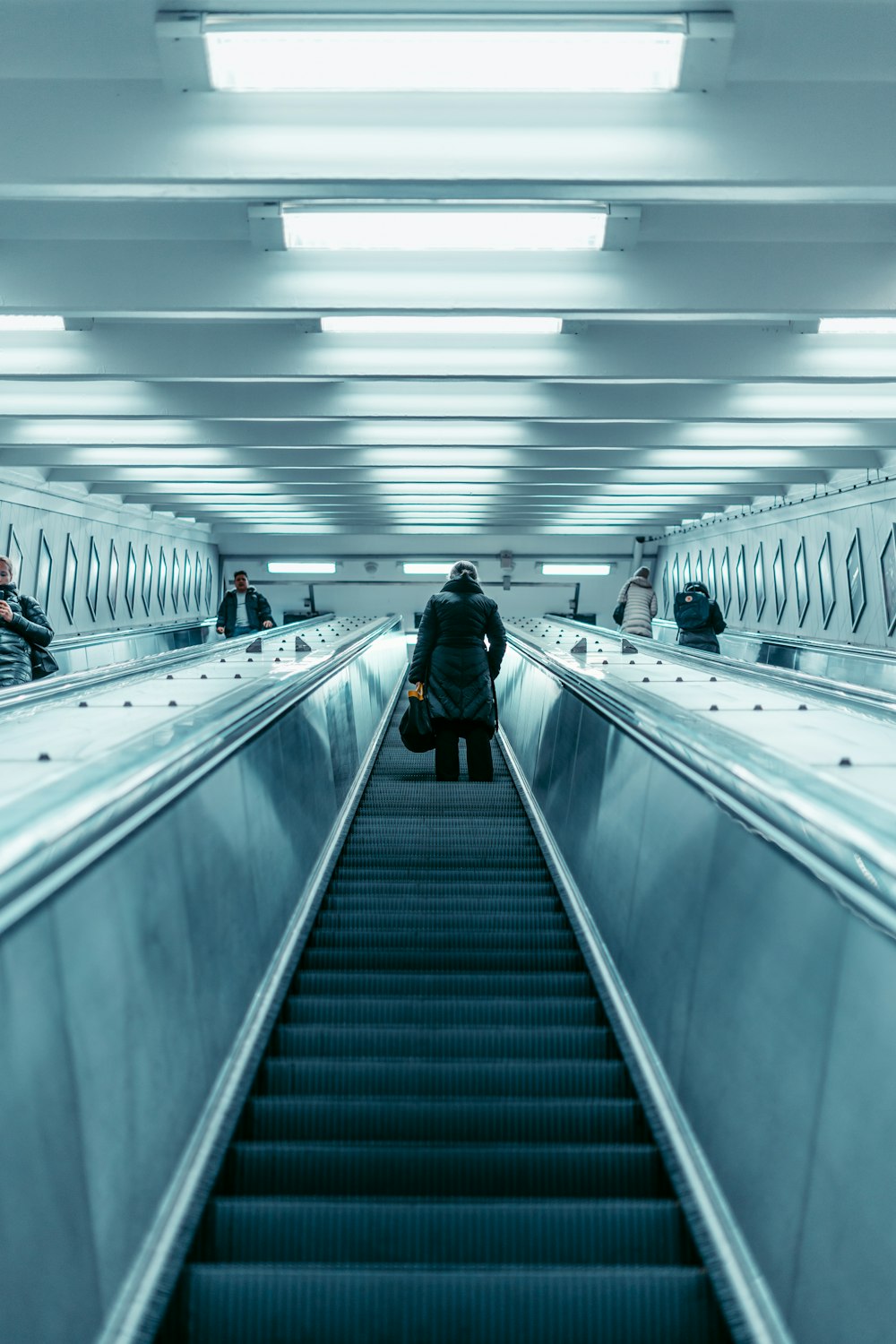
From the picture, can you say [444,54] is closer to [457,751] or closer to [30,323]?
[457,751]

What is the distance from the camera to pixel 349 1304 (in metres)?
1.97

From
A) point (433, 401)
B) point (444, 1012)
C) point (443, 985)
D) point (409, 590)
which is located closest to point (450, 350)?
point (433, 401)

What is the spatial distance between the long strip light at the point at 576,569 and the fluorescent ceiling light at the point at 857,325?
50.8ft

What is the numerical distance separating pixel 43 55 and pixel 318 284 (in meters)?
2.15

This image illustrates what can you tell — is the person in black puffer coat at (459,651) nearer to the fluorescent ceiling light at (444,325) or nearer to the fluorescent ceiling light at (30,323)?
the fluorescent ceiling light at (444,325)

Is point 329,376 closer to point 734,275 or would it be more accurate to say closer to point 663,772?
point 734,275

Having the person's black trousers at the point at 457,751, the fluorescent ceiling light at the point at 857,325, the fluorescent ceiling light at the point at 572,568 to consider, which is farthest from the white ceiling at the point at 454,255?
the fluorescent ceiling light at the point at 572,568

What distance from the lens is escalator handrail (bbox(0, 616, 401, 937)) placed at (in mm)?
1657

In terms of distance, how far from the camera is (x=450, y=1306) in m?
1.97

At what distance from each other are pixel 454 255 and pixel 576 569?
1765 centimetres

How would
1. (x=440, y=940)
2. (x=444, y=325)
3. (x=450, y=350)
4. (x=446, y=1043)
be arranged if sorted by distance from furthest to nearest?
(x=450, y=350) → (x=444, y=325) → (x=440, y=940) → (x=446, y=1043)

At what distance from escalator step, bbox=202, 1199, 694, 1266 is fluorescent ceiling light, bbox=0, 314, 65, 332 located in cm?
670

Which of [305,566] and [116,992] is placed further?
[305,566]

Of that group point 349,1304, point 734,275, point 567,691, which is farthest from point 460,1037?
point 734,275
